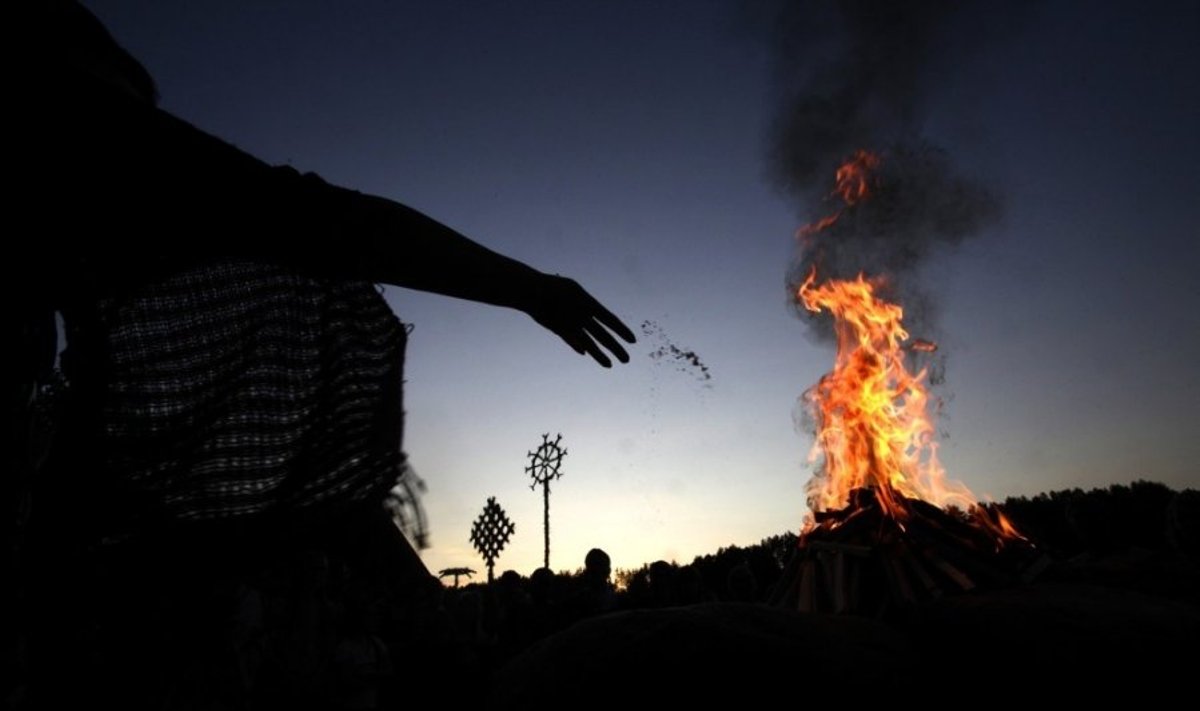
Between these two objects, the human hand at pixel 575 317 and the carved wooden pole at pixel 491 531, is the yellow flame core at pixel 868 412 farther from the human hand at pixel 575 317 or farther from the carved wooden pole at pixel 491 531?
the carved wooden pole at pixel 491 531

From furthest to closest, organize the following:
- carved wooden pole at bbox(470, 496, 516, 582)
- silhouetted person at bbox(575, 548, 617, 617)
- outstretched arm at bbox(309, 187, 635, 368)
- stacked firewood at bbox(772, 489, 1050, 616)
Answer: carved wooden pole at bbox(470, 496, 516, 582)
silhouetted person at bbox(575, 548, 617, 617)
stacked firewood at bbox(772, 489, 1050, 616)
outstretched arm at bbox(309, 187, 635, 368)

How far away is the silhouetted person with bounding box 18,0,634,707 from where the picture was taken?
36.6 inches

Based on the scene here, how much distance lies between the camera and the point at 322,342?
3.92 feet

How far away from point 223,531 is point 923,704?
2523mm

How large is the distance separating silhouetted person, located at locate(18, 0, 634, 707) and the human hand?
0.03 metres

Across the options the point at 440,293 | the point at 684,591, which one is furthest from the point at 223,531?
the point at 684,591

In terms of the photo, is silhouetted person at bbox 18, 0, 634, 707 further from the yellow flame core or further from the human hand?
the yellow flame core

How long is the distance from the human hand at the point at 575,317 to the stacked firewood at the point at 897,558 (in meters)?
4.45

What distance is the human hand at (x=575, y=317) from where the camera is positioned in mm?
1290

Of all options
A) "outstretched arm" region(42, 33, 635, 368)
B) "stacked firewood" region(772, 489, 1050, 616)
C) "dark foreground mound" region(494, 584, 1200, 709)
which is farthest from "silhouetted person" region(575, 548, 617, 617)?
"outstretched arm" region(42, 33, 635, 368)

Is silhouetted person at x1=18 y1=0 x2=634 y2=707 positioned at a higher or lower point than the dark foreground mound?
higher

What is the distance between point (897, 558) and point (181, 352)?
18.1 feet

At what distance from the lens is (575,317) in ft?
4.52

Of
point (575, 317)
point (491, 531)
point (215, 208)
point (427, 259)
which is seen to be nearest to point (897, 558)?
point (575, 317)
